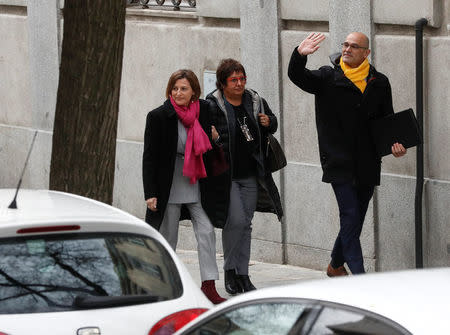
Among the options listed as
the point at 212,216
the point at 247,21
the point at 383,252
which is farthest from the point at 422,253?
the point at 247,21

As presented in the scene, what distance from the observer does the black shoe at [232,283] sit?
9492mm

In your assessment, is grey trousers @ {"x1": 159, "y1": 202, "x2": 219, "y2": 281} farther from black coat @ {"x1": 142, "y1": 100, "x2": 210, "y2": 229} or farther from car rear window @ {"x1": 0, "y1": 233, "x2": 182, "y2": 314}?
→ car rear window @ {"x1": 0, "y1": 233, "x2": 182, "y2": 314}

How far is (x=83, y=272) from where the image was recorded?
218 inches

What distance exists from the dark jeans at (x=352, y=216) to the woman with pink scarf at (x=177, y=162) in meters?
0.99

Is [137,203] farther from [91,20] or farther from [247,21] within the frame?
[91,20]

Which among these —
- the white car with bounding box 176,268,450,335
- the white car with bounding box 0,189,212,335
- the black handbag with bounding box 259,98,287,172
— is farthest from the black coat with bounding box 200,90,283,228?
the white car with bounding box 176,268,450,335

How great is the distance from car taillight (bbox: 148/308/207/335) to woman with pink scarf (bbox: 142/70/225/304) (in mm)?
3286

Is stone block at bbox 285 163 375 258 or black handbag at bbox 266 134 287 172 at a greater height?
black handbag at bbox 266 134 287 172

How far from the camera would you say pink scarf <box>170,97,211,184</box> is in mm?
8820

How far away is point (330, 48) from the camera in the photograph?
10328 mm

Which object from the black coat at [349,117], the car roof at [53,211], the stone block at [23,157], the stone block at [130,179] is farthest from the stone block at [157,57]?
the car roof at [53,211]

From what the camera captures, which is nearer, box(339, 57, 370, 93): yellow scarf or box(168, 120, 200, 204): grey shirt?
box(168, 120, 200, 204): grey shirt

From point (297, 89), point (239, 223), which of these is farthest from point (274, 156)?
point (297, 89)

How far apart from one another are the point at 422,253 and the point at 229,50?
3.00 m
